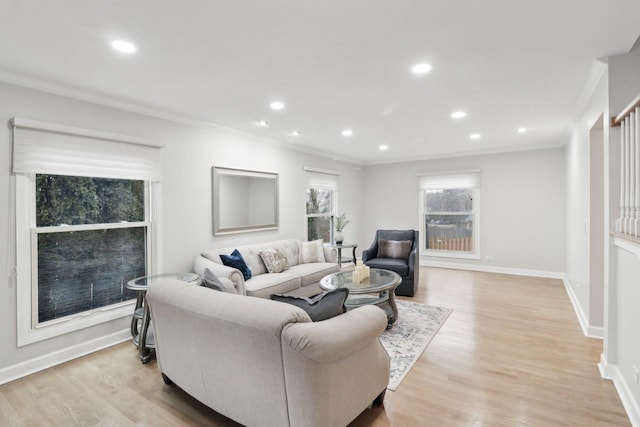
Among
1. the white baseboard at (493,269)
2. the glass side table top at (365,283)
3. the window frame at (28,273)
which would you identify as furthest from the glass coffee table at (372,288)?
the white baseboard at (493,269)

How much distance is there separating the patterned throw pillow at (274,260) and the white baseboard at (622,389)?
3.40 meters

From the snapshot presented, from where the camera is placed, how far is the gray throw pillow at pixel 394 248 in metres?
5.30

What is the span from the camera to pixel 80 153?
3047mm

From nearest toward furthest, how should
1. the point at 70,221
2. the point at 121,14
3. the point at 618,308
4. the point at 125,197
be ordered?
the point at 121,14, the point at 618,308, the point at 70,221, the point at 125,197

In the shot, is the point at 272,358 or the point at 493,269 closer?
the point at 272,358

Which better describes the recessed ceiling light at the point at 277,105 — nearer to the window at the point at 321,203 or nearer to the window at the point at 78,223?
the window at the point at 78,223

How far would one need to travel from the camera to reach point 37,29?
2018 mm

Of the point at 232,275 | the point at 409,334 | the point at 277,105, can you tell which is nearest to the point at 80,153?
the point at 232,275

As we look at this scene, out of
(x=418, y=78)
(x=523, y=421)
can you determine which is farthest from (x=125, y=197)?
(x=523, y=421)

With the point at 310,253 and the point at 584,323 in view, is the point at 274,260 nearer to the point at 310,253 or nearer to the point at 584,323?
the point at 310,253

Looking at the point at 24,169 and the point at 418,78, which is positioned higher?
the point at 418,78

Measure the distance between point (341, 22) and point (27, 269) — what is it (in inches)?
126

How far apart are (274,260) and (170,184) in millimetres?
1638

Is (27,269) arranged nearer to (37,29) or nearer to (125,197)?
(125,197)
